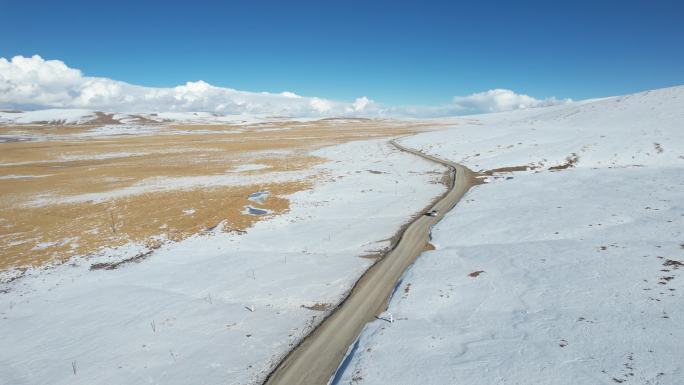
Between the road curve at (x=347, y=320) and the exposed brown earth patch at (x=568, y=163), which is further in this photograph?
the exposed brown earth patch at (x=568, y=163)

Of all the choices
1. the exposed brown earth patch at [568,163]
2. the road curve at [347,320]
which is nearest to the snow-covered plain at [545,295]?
the road curve at [347,320]

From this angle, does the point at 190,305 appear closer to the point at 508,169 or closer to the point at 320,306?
the point at 320,306

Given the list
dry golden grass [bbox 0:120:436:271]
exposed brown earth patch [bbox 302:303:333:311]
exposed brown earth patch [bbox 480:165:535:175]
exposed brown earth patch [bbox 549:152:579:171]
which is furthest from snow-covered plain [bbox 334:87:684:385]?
dry golden grass [bbox 0:120:436:271]

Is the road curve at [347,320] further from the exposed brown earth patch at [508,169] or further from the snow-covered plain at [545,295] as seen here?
the exposed brown earth patch at [508,169]

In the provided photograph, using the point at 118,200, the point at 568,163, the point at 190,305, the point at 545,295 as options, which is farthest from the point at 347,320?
the point at 568,163

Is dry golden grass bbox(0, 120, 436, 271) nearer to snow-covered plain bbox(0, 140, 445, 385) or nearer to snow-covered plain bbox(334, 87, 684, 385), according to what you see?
snow-covered plain bbox(0, 140, 445, 385)
